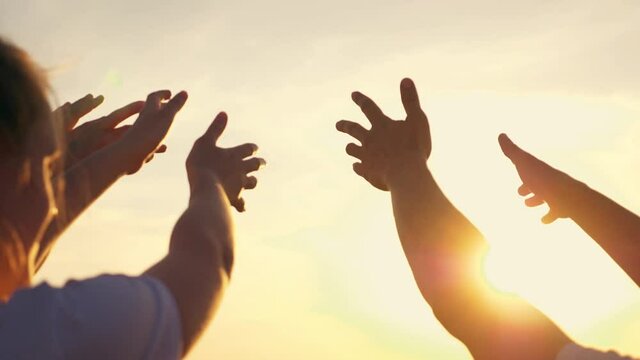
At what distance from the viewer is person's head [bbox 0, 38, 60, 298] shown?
283 cm

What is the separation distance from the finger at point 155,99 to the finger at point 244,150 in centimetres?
46

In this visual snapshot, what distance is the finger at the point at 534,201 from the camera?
4.63 metres

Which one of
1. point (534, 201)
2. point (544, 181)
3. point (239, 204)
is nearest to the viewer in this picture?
point (544, 181)

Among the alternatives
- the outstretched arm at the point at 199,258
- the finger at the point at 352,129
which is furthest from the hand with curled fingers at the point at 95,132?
the outstretched arm at the point at 199,258

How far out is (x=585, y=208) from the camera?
13.3 ft

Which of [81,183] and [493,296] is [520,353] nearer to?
[493,296]

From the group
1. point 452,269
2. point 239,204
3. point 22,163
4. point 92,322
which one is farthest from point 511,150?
point 92,322

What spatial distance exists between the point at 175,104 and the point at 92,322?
6.37 ft

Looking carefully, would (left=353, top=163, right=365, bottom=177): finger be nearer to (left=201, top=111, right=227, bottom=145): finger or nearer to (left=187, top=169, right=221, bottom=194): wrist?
(left=201, top=111, right=227, bottom=145): finger

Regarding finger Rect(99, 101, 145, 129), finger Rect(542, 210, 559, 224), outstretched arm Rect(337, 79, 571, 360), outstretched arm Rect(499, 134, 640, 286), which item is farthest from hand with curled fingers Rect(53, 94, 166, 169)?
finger Rect(542, 210, 559, 224)

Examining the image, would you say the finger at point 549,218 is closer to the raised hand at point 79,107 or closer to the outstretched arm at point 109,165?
the outstretched arm at point 109,165

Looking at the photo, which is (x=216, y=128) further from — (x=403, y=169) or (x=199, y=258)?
(x=199, y=258)

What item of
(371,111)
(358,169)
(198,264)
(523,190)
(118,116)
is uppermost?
(371,111)

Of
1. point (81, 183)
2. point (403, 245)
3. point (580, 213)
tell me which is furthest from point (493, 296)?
point (81, 183)
